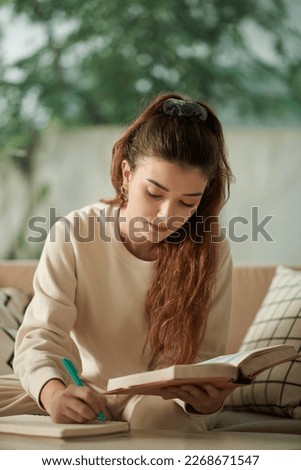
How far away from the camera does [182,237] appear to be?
1992mm

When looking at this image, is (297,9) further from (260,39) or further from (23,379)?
(23,379)

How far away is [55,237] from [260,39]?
2.31 metres

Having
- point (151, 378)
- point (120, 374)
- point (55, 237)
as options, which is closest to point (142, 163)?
point (55, 237)

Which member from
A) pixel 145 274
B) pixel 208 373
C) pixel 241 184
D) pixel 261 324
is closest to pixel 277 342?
pixel 261 324

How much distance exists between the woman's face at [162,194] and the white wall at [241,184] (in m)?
1.94

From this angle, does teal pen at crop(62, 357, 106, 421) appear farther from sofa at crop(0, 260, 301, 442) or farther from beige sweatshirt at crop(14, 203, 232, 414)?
sofa at crop(0, 260, 301, 442)

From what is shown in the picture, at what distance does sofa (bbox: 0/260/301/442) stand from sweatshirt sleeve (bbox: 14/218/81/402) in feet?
1.75

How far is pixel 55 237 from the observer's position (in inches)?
75.3

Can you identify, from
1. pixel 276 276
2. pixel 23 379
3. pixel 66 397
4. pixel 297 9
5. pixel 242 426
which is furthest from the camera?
pixel 297 9

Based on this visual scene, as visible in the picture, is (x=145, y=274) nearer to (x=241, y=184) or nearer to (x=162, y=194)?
(x=162, y=194)

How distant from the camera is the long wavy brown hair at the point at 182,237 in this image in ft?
6.00

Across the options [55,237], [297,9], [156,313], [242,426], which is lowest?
[242,426]

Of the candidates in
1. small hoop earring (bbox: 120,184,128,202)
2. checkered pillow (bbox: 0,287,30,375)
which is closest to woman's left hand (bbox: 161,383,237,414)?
small hoop earring (bbox: 120,184,128,202)

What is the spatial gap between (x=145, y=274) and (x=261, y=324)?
664mm
